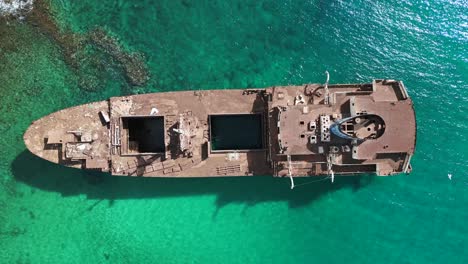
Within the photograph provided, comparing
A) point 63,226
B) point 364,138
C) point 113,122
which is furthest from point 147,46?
point 364,138

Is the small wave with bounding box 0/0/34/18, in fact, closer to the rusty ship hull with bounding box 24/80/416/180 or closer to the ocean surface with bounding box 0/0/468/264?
the ocean surface with bounding box 0/0/468/264

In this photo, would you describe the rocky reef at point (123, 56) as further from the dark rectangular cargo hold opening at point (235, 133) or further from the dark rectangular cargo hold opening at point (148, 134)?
the dark rectangular cargo hold opening at point (235, 133)

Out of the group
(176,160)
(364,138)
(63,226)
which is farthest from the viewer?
(63,226)

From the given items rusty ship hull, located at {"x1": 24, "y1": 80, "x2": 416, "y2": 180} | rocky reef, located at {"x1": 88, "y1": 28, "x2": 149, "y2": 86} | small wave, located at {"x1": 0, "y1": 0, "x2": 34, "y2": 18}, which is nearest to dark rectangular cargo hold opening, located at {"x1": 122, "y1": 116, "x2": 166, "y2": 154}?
rusty ship hull, located at {"x1": 24, "y1": 80, "x2": 416, "y2": 180}

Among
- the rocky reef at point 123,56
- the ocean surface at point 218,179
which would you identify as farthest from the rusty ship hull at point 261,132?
the rocky reef at point 123,56

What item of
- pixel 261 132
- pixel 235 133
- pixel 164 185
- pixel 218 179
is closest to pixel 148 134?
pixel 164 185

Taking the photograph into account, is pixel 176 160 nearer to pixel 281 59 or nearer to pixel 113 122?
pixel 113 122
